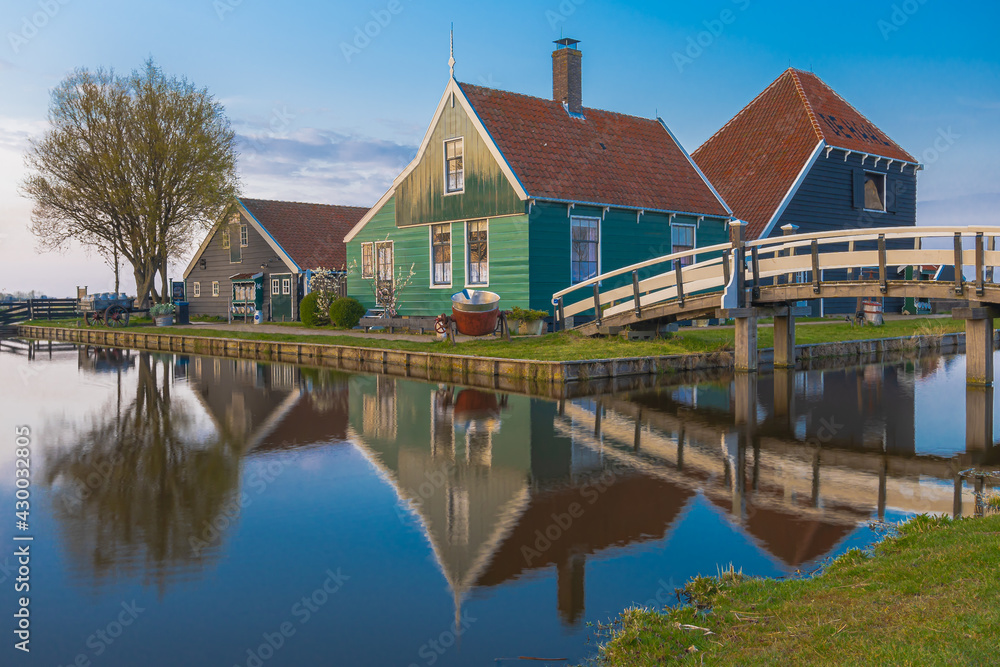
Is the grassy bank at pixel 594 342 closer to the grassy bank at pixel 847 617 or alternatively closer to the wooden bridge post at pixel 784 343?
the wooden bridge post at pixel 784 343

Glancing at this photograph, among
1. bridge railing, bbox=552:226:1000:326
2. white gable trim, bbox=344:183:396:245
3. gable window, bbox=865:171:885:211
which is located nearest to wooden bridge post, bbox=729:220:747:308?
bridge railing, bbox=552:226:1000:326

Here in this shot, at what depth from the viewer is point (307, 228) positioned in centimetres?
3906

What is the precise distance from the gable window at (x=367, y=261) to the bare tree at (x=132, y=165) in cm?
1351

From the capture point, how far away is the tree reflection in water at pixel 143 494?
6.25 m

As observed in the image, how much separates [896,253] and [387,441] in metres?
10.2

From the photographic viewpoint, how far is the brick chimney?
26.4 metres

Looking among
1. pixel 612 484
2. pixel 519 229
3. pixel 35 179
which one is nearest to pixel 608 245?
pixel 519 229

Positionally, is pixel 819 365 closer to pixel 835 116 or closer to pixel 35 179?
pixel 835 116

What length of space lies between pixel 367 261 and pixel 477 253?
6.02 metres

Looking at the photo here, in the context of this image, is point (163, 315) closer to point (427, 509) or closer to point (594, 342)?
point (594, 342)

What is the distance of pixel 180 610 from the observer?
523 centimetres

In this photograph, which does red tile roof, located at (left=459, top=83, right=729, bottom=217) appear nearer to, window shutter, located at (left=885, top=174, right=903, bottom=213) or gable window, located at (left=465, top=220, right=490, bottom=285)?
gable window, located at (left=465, top=220, right=490, bottom=285)

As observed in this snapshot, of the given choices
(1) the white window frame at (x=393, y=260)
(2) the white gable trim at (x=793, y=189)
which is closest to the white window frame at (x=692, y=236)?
(2) the white gable trim at (x=793, y=189)

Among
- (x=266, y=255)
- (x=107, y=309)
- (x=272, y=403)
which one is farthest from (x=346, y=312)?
(x=107, y=309)
